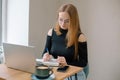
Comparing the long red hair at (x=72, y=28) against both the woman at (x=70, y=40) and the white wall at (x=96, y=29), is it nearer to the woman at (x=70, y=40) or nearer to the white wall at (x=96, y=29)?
the woman at (x=70, y=40)

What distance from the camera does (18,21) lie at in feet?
9.53

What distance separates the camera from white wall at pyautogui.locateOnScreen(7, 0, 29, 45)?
9.37 feet

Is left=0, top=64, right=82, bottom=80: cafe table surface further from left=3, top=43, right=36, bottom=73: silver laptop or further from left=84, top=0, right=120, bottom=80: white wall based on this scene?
left=84, top=0, right=120, bottom=80: white wall

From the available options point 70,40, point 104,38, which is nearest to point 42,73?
point 70,40

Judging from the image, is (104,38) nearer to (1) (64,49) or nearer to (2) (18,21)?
(1) (64,49)

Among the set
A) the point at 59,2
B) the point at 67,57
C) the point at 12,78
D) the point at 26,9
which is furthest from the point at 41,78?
the point at 59,2

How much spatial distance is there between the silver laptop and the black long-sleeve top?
0.55 metres

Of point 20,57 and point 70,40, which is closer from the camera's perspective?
point 20,57

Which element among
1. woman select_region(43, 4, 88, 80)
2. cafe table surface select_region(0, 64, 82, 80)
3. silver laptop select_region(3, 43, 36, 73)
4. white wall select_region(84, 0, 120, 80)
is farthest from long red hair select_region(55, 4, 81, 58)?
white wall select_region(84, 0, 120, 80)

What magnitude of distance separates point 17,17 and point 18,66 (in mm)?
1267

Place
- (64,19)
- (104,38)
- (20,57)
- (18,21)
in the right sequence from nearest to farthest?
(20,57) → (64,19) → (18,21) → (104,38)

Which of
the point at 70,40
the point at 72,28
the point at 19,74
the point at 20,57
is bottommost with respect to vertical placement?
the point at 19,74

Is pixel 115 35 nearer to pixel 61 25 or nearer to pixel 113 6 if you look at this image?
pixel 113 6

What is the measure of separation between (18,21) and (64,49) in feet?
3.12
